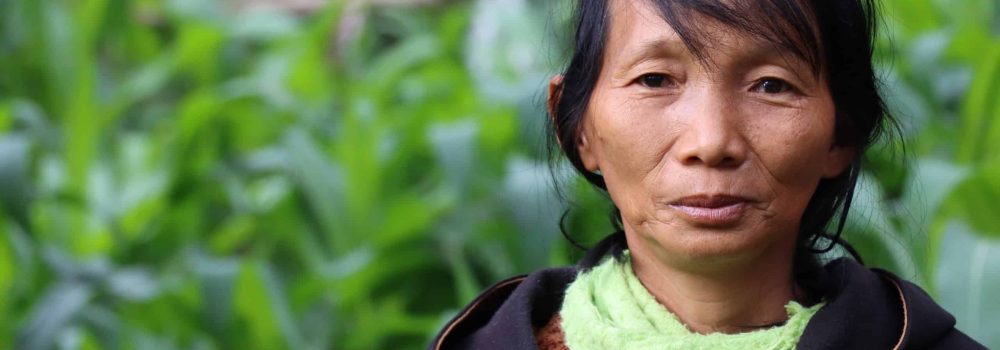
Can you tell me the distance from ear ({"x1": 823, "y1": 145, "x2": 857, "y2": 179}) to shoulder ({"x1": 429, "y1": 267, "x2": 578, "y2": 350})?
10.8 inches

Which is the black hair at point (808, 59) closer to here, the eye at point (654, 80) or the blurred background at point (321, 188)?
the eye at point (654, 80)

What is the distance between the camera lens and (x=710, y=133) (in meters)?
1.17

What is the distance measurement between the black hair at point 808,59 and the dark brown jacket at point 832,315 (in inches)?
2.1

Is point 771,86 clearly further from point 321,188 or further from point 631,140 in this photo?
point 321,188

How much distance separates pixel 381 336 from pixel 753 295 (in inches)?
73.1

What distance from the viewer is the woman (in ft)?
3.90

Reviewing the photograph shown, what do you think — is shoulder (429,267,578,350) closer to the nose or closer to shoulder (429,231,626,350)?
shoulder (429,231,626,350)

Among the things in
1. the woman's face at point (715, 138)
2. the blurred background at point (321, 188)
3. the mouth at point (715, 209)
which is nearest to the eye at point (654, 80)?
the woman's face at point (715, 138)

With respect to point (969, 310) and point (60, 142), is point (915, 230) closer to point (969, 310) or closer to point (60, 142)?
point (969, 310)

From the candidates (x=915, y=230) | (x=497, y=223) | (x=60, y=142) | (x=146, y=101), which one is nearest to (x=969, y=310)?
(x=915, y=230)

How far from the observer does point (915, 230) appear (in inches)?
100.0

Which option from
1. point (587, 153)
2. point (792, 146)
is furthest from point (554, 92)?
point (792, 146)

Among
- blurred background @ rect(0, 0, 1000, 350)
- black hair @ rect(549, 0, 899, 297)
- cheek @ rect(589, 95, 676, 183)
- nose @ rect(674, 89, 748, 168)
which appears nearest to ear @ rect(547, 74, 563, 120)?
black hair @ rect(549, 0, 899, 297)

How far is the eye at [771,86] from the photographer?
47.3 inches
